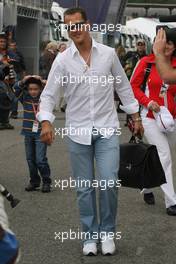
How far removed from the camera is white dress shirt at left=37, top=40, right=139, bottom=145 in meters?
5.70

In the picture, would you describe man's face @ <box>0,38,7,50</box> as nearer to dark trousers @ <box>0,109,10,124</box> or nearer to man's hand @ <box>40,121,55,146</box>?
dark trousers @ <box>0,109,10,124</box>

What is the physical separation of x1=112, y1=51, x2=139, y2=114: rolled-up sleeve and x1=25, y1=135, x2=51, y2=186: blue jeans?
2.66 meters

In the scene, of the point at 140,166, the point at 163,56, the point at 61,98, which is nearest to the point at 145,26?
the point at 140,166

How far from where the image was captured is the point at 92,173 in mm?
5930

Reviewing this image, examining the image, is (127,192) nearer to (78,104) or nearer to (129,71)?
(78,104)

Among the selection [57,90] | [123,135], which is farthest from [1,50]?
[57,90]

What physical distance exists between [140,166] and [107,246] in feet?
3.65

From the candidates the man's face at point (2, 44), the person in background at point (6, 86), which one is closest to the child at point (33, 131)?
the person in background at point (6, 86)

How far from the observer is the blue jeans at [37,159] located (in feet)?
28.0

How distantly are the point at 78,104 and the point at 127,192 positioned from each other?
10.0ft

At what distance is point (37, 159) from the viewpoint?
28.1 feet

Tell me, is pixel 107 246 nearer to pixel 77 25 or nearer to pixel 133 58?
pixel 77 25

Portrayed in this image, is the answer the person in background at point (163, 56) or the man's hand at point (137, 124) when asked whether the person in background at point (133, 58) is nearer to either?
the man's hand at point (137, 124)

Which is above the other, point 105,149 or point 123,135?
point 105,149
